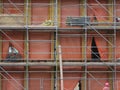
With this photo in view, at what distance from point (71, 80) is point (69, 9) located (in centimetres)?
238

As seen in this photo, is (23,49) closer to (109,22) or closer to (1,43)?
(1,43)

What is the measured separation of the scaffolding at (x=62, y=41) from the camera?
15055 millimetres

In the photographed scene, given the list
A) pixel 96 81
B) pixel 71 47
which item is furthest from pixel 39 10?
pixel 96 81

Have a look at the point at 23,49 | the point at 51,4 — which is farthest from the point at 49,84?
the point at 51,4

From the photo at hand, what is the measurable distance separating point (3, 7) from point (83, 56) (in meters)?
3.13

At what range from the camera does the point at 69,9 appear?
50.7ft

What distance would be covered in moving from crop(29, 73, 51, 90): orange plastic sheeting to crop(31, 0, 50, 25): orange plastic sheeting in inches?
71.2

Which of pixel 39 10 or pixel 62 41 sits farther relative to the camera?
pixel 39 10

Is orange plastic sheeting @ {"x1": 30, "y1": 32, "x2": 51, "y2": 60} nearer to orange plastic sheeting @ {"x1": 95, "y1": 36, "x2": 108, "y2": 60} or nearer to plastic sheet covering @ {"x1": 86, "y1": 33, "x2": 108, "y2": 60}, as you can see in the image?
plastic sheet covering @ {"x1": 86, "y1": 33, "x2": 108, "y2": 60}

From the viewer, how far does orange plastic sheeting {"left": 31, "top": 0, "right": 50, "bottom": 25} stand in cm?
1540

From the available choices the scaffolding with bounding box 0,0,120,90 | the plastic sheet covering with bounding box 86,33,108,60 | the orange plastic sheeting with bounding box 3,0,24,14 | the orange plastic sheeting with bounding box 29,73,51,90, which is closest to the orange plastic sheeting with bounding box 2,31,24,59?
the scaffolding with bounding box 0,0,120,90

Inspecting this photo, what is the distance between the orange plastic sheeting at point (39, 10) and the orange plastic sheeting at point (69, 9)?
0.50 metres

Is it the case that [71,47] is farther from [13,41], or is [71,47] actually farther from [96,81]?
[13,41]

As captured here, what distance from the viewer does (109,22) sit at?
15141 mm
